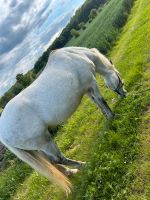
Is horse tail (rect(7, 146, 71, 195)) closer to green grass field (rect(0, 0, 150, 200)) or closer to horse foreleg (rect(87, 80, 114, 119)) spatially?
green grass field (rect(0, 0, 150, 200))

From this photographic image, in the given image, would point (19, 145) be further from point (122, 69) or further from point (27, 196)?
point (122, 69)

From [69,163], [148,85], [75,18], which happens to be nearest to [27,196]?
[69,163]

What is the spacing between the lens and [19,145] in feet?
25.4

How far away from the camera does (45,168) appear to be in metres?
7.80

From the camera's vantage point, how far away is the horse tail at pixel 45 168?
304 inches

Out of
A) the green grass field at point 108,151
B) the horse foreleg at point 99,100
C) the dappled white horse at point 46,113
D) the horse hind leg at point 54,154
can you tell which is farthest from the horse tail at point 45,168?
the horse foreleg at point 99,100

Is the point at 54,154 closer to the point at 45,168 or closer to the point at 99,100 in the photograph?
the point at 45,168

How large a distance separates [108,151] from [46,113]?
5.12 ft

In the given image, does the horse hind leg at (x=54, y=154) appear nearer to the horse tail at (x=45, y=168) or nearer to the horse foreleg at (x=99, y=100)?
the horse tail at (x=45, y=168)

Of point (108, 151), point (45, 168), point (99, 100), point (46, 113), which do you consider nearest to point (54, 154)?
point (45, 168)

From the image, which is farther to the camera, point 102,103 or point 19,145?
point 102,103

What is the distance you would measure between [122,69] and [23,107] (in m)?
6.65

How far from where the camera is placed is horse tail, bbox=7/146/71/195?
7.73m

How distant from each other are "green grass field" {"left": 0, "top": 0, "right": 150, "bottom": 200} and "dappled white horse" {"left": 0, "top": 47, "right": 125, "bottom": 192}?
2.20 ft
